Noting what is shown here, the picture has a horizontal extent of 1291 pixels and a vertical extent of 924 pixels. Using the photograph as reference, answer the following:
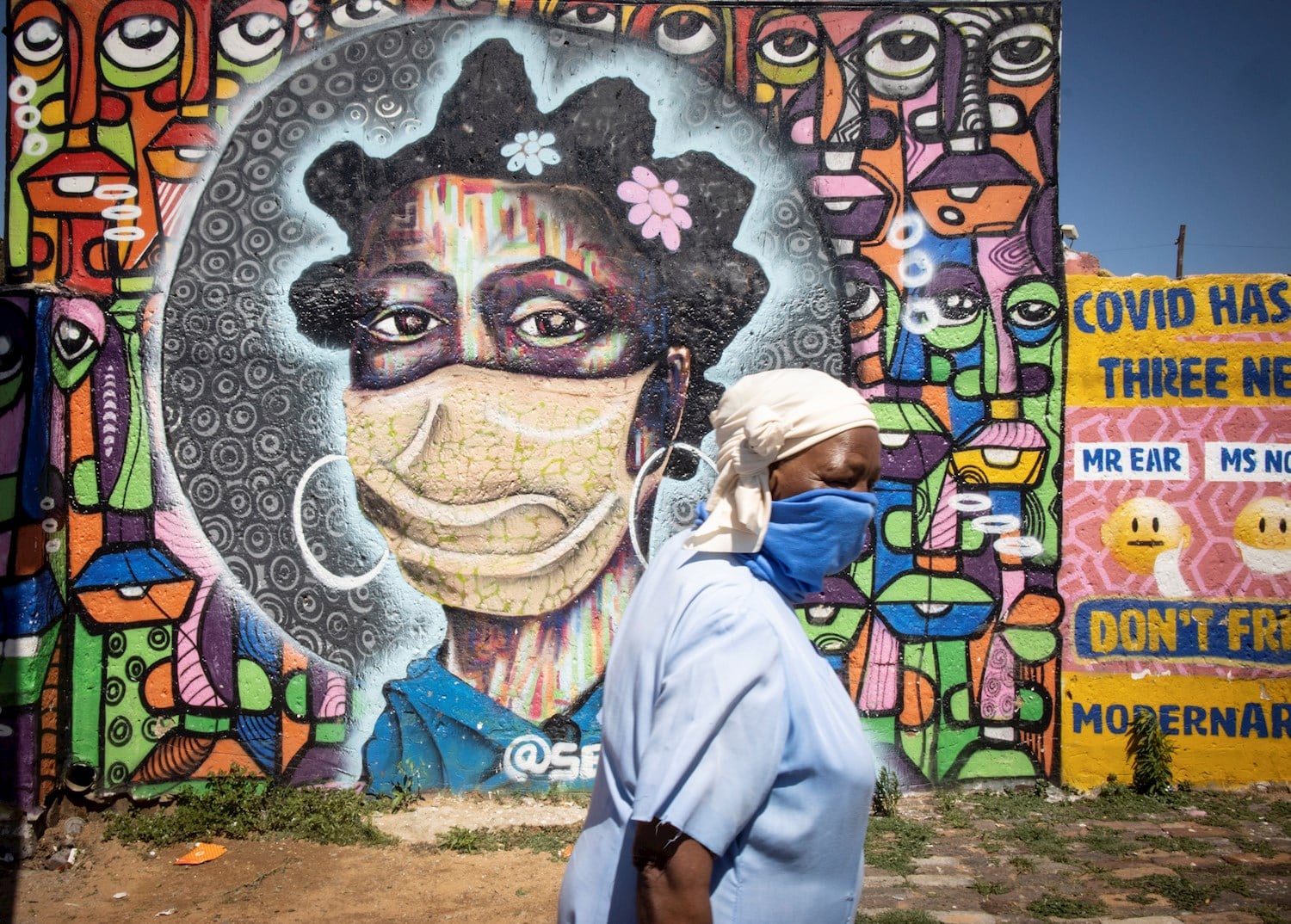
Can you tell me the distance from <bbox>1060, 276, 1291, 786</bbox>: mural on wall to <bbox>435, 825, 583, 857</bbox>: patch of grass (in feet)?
8.49

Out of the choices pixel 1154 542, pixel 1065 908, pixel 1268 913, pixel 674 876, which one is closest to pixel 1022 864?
pixel 1065 908

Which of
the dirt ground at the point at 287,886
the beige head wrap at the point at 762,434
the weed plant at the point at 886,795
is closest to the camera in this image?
the beige head wrap at the point at 762,434

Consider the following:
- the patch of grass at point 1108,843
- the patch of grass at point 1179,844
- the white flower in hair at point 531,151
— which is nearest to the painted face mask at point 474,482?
the white flower in hair at point 531,151

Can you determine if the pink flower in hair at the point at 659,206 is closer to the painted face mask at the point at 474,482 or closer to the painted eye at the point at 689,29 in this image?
the painted eye at the point at 689,29

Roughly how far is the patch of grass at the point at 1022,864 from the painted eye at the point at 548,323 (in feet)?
10.3

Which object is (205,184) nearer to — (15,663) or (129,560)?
(129,560)

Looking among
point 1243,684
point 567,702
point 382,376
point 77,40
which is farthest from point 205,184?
point 1243,684

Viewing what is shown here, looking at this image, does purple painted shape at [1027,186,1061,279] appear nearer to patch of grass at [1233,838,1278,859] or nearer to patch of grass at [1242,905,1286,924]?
patch of grass at [1233,838,1278,859]

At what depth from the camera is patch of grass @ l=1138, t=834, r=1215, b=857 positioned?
4.34 m

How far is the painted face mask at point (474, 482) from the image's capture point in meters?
5.01

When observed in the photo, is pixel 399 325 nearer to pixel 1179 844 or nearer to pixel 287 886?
pixel 287 886

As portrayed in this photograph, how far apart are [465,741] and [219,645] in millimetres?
1318

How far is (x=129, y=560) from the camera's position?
194 inches

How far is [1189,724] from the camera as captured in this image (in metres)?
5.02
